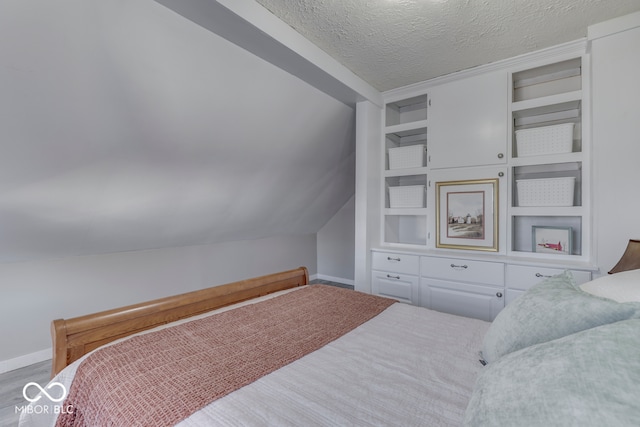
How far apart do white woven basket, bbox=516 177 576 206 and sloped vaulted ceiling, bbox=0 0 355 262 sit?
1.69 m

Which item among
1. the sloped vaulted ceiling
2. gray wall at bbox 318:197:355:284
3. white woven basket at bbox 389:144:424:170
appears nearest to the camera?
the sloped vaulted ceiling

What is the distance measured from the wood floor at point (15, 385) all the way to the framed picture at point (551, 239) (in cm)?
363

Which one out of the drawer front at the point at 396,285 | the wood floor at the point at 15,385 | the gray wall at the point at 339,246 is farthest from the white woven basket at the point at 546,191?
the wood floor at the point at 15,385

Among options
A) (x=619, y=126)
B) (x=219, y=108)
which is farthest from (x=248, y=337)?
(x=619, y=126)

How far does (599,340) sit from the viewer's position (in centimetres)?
55

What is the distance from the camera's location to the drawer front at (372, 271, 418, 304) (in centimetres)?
261

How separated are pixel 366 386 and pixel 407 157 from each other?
7.62 feet

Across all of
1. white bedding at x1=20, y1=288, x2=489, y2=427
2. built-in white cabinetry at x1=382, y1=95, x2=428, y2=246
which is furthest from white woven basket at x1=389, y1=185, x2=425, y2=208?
white bedding at x1=20, y1=288, x2=489, y2=427

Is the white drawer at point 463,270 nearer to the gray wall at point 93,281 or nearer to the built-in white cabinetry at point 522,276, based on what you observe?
the built-in white cabinetry at point 522,276

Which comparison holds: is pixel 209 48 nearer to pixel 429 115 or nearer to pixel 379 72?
pixel 379 72

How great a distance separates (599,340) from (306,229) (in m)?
4.07

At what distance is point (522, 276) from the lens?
2.12 m

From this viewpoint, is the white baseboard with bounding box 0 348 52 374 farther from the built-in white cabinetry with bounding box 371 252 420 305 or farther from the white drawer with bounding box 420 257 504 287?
the white drawer with bounding box 420 257 504 287

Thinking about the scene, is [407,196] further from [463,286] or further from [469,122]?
[463,286]
